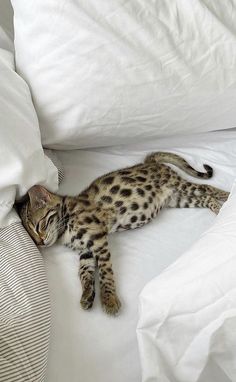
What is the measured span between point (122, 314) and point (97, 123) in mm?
486

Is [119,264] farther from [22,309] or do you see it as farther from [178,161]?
[178,161]

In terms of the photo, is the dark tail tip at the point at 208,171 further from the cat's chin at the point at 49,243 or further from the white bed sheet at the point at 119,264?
the cat's chin at the point at 49,243

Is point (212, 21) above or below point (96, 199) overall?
above

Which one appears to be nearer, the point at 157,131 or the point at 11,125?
the point at 11,125

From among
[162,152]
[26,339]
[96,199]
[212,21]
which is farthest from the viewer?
[162,152]

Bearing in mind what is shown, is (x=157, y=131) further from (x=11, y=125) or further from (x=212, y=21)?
(x=11, y=125)

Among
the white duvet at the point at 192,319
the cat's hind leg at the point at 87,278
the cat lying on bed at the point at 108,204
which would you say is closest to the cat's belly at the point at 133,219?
the cat lying on bed at the point at 108,204

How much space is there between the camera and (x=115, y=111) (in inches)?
41.3

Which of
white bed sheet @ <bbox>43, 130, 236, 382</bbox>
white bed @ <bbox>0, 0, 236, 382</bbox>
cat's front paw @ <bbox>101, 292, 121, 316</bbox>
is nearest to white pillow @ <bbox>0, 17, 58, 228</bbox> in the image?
white bed @ <bbox>0, 0, 236, 382</bbox>

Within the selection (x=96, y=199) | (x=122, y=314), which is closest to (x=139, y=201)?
(x=96, y=199)

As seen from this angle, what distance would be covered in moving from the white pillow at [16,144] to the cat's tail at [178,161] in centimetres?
34

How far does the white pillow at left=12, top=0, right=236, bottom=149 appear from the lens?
95 cm

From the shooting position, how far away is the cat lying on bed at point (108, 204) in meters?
1.04

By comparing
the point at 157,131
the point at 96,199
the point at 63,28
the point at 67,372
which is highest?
the point at 63,28
